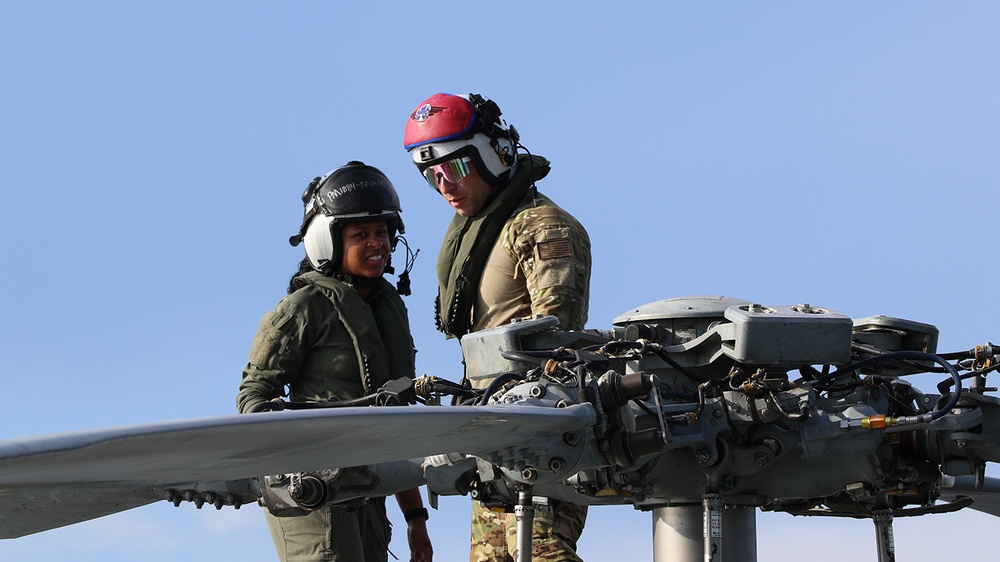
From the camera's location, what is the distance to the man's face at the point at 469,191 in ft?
40.5

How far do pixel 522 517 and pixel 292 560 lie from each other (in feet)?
7.31

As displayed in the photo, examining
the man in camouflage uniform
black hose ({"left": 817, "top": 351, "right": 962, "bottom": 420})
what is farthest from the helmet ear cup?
black hose ({"left": 817, "top": 351, "right": 962, "bottom": 420})

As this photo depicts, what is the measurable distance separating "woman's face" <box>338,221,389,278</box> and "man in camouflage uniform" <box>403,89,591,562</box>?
1.92 feet

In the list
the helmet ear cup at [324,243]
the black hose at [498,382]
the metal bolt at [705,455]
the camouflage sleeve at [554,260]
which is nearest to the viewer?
the black hose at [498,382]

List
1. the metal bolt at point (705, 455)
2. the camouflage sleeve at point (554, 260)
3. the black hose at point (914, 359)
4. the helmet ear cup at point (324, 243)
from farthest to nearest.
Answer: the helmet ear cup at point (324, 243), the camouflage sleeve at point (554, 260), the metal bolt at point (705, 455), the black hose at point (914, 359)

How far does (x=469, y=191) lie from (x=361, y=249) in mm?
930

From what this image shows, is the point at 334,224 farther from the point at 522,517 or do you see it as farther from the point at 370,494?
the point at 522,517

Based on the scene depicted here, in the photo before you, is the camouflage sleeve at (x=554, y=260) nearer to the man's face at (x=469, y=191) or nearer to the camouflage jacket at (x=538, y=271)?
the camouflage jacket at (x=538, y=271)

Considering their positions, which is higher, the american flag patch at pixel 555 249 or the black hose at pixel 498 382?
the american flag patch at pixel 555 249

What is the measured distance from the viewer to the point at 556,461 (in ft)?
30.4

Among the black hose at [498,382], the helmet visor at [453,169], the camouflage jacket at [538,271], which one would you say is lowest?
the black hose at [498,382]

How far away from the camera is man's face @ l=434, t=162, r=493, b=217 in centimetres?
1235

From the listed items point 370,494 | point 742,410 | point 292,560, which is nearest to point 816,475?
point 742,410

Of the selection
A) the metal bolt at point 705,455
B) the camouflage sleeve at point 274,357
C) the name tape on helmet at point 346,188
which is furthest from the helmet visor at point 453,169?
the metal bolt at point 705,455
